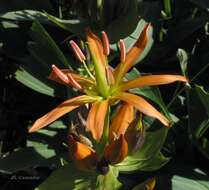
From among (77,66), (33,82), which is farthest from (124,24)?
(33,82)

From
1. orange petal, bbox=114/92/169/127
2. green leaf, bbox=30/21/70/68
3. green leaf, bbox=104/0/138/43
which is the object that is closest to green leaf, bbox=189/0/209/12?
green leaf, bbox=104/0/138/43

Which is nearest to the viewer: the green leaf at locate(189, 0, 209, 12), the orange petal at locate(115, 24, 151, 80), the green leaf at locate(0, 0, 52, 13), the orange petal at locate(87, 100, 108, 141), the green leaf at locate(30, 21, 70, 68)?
the orange petal at locate(87, 100, 108, 141)

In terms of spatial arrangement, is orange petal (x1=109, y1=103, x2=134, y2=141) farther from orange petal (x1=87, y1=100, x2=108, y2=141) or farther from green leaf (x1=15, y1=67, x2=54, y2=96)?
green leaf (x1=15, y1=67, x2=54, y2=96)

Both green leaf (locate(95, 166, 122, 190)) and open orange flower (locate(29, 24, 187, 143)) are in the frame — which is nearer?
open orange flower (locate(29, 24, 187, 143))

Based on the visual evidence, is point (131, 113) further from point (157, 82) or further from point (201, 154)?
point (201, 154)

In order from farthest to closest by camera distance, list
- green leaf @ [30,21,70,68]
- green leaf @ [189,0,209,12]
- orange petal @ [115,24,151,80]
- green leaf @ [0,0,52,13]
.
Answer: green leaf @ [0,0,52,13] → green leaf @ [189,0,209,12] → green leaf @ [30,21,70,68] → orange petal @ [115,24,151,80]

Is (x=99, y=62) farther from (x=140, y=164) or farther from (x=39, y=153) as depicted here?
(x=39, y=153)

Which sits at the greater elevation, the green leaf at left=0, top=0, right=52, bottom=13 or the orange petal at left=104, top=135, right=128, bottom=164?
the green leaf at left=0, top=0, right=52, bottom=13
